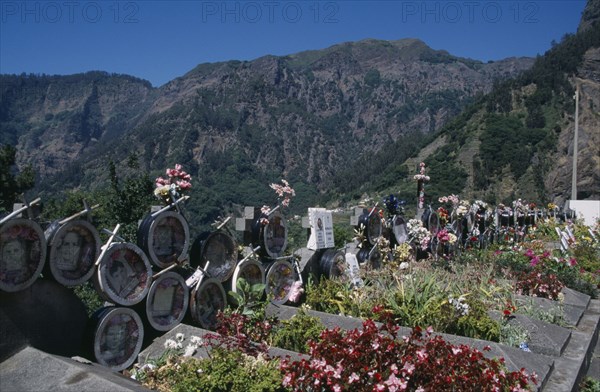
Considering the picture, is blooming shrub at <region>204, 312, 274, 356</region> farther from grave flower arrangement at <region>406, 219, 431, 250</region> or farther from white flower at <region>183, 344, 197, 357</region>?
grave flower arrangement at <region>406, 219, 431, 250</region>

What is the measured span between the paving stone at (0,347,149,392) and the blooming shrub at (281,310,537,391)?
1.27m

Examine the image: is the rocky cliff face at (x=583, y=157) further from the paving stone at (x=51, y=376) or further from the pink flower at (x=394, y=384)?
the paving stone at (x=51, y=376)

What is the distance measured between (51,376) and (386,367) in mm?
2464

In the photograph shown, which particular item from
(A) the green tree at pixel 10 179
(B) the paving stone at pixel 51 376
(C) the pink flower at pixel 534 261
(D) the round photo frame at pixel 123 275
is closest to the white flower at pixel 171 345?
(D) the round photo frame at pixel 123 275

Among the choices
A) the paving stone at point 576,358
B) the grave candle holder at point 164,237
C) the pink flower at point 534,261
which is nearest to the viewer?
the paving stone at point 576,358

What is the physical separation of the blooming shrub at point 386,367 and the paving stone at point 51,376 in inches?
50.0

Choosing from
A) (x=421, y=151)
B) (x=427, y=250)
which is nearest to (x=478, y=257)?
(x=427, y=250)

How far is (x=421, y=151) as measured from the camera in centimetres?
9588

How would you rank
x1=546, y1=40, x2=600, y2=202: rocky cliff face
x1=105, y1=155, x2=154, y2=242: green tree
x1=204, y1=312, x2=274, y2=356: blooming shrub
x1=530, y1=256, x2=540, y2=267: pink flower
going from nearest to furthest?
x1=204, y1=312, x2=274, y2=356: blooming shrub < x1=530, y1=256, x2=540, y2=267: pink flower < x1=105, y1=155, x2=154, y2=242: green tree < x1=546, y1=40, x2=600, y2=202: rocky cliff face

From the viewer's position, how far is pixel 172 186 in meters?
6.49

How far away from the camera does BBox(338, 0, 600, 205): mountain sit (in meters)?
62.3

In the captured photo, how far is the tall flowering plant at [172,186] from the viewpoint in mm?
6398

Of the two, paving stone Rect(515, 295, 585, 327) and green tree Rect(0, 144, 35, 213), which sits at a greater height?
green tree Rect(0, 144, 35, 213)

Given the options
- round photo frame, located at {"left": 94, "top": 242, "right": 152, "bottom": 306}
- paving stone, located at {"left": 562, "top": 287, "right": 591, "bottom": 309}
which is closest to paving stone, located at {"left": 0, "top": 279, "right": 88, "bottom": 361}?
round photo frame, located at {"left": 94, "top": 242, "right": 152, "bottom": 306}
